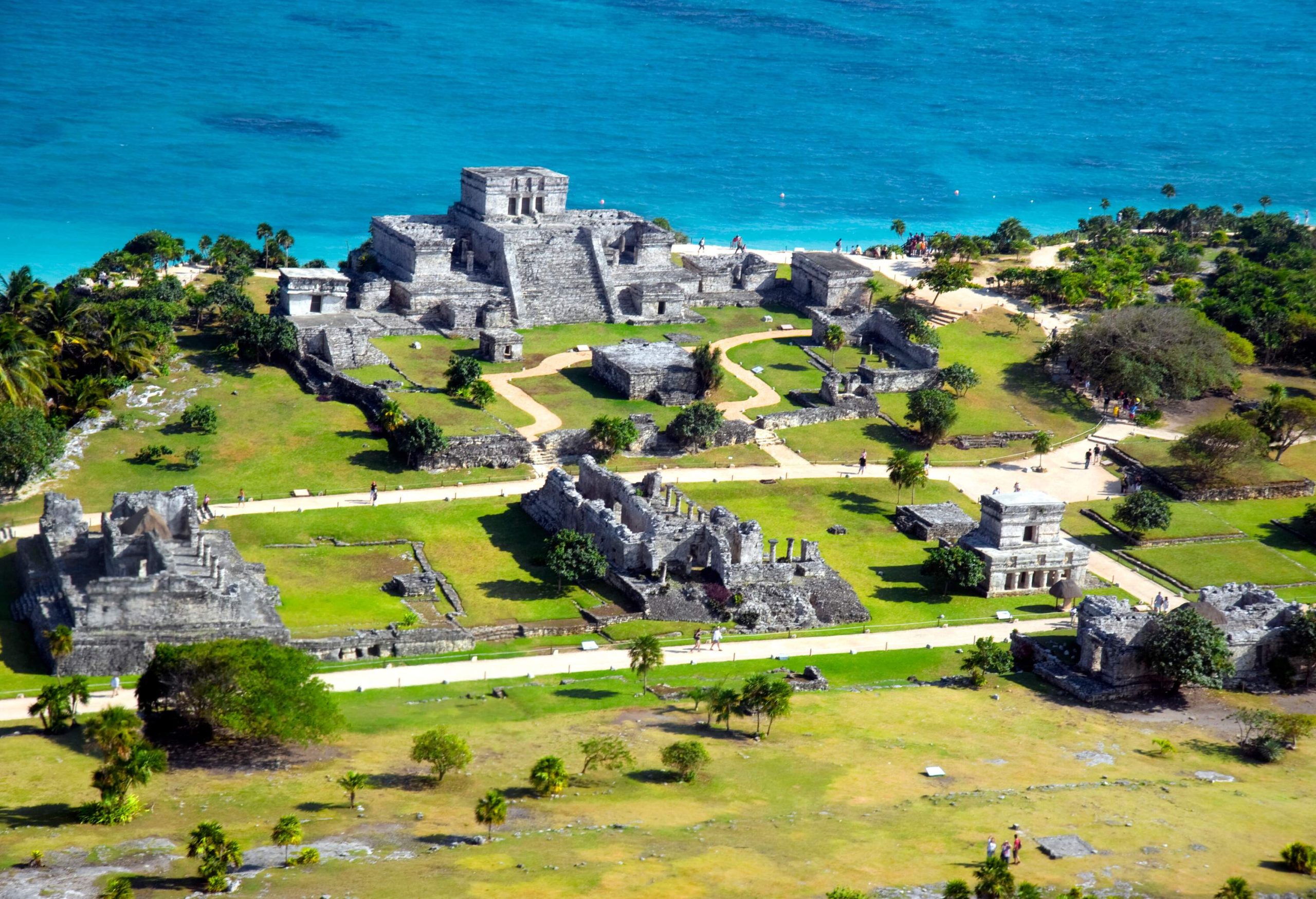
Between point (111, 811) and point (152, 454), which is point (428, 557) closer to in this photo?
point (152, 454)

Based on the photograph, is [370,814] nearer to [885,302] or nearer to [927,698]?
[927,698]

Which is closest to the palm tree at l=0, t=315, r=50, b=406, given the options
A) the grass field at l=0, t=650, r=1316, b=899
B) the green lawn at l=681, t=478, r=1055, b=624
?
the grass field at l=0, t=650, r=1316, b=899

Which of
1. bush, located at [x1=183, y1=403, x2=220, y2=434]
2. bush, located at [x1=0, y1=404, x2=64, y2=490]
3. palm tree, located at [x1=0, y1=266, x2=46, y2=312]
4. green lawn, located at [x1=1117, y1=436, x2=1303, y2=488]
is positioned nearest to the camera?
bush, located at [x1=0, y1=404, x2=64, y2=490]

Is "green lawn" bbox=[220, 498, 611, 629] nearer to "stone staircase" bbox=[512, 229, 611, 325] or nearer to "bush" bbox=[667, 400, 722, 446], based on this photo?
"bush" bbox=[667, 400, 722, 446]

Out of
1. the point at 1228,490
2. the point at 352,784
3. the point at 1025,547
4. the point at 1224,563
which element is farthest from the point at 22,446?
the point at 1228,490

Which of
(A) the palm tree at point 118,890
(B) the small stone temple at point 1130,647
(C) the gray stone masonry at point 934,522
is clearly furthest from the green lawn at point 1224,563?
(A) the palm tree at point 118,890
